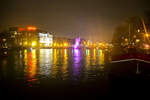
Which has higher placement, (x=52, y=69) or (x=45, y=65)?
(x=45, y=65)

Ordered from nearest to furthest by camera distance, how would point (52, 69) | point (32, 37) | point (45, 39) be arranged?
point (52, 69) < point (32, 37) < point (45, 39)

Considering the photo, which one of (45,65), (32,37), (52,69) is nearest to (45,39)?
(32,37)

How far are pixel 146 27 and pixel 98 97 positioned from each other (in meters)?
29.8

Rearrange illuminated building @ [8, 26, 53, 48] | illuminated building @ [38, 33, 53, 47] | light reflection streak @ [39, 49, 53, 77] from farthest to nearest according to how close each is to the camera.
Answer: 1. illuminated building @ [38, 33, 53, 47]
2. illuminated building @ [8, 26, 53, 48]
3. light reflection streak @ [39, 49, 53, 77]

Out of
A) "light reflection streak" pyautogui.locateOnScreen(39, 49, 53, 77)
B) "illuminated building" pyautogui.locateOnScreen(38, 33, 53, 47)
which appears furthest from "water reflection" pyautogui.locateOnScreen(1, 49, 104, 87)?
"illuminated building" pyautogui.locateOnScreen(38, 33, 53, 47)

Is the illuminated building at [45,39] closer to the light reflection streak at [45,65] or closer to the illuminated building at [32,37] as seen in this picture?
the illuminated building at [32,37]

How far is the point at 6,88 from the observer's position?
384 inches

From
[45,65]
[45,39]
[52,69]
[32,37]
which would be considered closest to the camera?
[52,69]

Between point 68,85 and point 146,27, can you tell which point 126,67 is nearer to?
point 68,85

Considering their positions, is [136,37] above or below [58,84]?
above

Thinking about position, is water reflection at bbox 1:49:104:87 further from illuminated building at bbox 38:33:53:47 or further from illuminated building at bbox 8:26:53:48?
illuminated building at bbox 38:33:53:47

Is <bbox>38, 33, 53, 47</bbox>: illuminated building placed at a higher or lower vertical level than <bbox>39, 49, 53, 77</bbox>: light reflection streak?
higher

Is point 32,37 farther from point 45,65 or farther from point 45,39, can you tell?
point 45,65

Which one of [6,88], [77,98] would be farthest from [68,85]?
[6,88]
